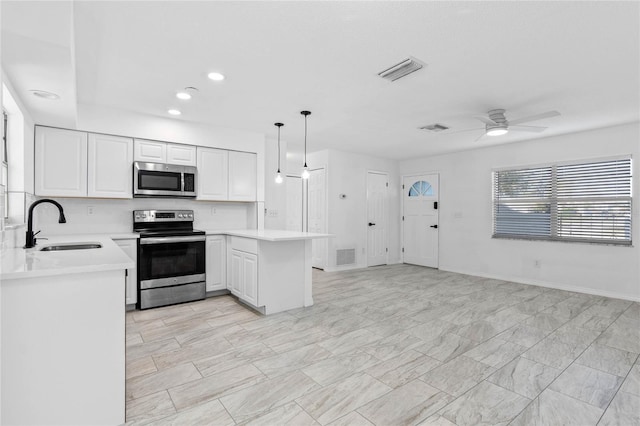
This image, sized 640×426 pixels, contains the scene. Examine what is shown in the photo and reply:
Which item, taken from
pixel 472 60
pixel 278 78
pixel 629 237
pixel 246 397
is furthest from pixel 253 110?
pixel 629 237

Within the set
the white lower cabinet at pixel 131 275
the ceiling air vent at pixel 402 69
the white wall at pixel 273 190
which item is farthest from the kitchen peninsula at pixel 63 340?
the white wall at pixel 273 190

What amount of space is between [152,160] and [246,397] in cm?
328

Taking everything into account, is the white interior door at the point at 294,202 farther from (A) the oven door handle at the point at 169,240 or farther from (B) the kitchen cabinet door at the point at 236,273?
(A) the oven door handle at the point at 169,240

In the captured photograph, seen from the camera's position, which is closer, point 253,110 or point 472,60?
point 472,60

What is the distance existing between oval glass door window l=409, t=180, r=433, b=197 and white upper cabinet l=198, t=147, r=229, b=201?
424 centimetres

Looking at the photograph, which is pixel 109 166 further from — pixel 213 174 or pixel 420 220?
pixel 420 220

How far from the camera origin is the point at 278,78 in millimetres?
2986

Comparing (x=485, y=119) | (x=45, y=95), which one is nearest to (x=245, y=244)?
(x=45, y=95)

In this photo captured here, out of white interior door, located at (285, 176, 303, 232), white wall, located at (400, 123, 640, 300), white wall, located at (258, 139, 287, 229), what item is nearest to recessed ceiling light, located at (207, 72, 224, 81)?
white wall, located at (258, 139, 287, 229)

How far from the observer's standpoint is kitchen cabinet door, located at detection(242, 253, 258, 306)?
3.66 meters

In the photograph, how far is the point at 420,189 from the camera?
7043mm

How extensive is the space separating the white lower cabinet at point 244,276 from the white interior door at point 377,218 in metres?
3.37

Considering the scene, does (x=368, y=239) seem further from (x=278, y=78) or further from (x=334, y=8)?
(x=334, y=8)

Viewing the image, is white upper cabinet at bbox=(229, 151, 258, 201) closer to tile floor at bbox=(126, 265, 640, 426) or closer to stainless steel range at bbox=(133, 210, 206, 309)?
stainless steel range at bbox=(133, 210, 206, 309)
